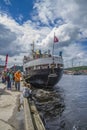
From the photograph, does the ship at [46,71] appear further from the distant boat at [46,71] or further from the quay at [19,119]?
the quay at [19,119]

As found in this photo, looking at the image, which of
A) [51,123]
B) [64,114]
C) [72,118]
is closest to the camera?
[51,123]

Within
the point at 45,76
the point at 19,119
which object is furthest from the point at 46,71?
the point at 19,119

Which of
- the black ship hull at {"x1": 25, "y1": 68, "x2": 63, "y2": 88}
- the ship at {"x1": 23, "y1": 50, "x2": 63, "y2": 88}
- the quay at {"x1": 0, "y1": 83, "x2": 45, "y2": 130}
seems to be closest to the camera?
the quay at {"x1": 0, "y1": 83, "x2": 45, "y2": 130}

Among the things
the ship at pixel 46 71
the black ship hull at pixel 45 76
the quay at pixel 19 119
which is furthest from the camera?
the ship at pixel 46 71

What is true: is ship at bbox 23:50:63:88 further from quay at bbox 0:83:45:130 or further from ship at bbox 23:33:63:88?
quay at bbox 0:83:45:130

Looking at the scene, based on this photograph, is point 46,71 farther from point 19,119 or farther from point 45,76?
point 19,119

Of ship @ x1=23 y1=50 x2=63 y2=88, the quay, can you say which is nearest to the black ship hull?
ship @ x1=23 y1=50 x2=63 y2=88

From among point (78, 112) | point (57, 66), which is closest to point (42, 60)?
point (57, 66)

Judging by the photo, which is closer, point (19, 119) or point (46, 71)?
point (19, 119)

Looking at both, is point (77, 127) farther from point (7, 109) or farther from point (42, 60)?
point (42, 60)

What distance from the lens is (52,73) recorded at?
34125mm

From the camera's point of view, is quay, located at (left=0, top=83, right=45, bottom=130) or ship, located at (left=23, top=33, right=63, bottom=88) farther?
ship, located at (left=23, top=33, right=63, bottom=88)

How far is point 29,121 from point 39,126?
19.6 inches

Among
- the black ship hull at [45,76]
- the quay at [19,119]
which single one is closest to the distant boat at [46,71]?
the black ship hull at [45,76]
